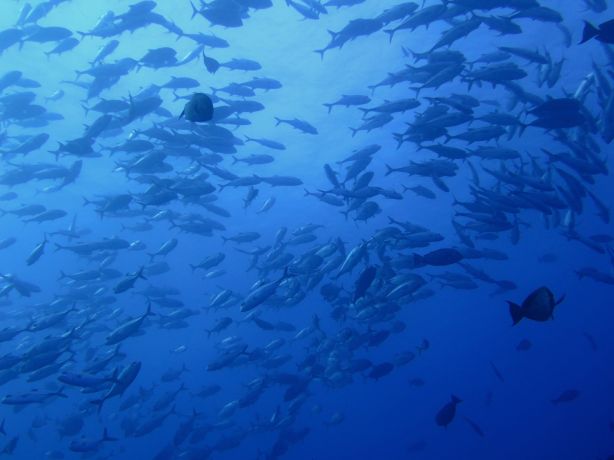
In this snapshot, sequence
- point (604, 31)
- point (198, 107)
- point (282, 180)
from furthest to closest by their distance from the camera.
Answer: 1. point (282, 180)
2. point (198, 107)
3. point (604, 31)

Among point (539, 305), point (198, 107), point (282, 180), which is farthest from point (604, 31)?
point (282, 180)

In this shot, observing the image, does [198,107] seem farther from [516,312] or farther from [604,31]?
[604,31]

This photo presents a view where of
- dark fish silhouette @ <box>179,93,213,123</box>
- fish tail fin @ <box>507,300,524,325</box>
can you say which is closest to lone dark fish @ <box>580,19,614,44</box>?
fish tail fin @ <box>507,300,524,325</box>

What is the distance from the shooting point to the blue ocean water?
890 centimetres

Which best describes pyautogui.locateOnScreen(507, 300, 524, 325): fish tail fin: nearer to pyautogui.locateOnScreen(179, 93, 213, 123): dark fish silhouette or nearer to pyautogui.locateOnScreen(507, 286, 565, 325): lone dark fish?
pyautogui.locateOnScreen(507, 286, 565, 325): lone dark fish

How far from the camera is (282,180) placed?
12859 mm

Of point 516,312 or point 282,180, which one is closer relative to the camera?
point 516,312

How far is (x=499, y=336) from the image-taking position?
282 ft

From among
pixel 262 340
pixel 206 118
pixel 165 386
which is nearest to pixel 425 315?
pixel 262 340

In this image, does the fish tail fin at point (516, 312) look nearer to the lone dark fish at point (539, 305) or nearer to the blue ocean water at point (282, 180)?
the lone dark fish at point (539, 305)

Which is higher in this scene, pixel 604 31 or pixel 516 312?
pixel 604 31

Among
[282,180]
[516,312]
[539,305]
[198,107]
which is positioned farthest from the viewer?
[282,180]

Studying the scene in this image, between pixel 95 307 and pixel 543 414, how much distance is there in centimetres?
5494

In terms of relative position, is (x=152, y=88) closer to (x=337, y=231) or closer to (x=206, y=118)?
(x=206, y=118)
